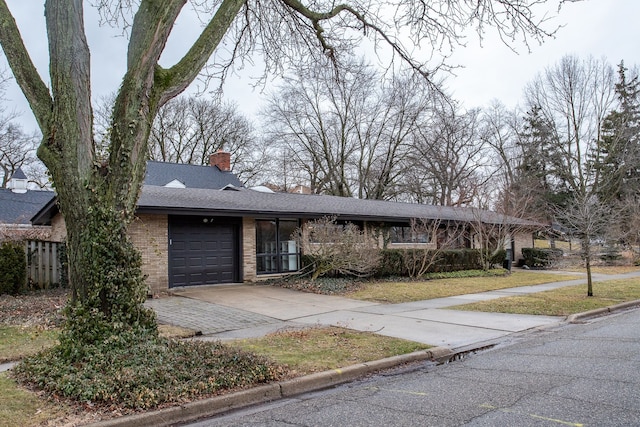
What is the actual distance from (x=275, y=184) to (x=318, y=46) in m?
30.1

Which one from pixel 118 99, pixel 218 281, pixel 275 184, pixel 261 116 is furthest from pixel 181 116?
pixel 118 99

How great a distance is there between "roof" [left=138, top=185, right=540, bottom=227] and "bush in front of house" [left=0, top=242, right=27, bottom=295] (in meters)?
3.40

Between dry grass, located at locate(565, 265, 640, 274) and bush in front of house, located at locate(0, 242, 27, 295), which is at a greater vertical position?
bush in front of house, located at locate(0, 242, 27, 295)

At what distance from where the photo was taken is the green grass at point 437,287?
1294 cm

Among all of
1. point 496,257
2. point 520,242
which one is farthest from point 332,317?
point 520,242

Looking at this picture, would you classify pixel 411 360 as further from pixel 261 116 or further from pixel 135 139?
pixel 261 116

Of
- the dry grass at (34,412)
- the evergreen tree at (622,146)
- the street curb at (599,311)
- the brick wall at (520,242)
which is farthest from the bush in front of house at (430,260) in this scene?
the evergreen tree at (622,146)

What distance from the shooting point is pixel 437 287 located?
15.2 meters

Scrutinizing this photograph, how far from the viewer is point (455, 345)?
7.25 meters

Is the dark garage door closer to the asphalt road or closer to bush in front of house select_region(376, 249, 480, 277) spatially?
bush in front of house select_region(376, 249, 480, 277)

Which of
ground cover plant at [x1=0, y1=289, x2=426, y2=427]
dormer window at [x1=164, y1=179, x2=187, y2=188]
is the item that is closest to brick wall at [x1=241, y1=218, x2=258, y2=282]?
dormer window at [x1=164, y1=179, x2=187, y2=188]

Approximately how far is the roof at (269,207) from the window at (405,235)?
2.48 feet

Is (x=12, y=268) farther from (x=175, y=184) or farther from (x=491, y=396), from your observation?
(x=491, y=396)

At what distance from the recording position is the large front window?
16594mm
